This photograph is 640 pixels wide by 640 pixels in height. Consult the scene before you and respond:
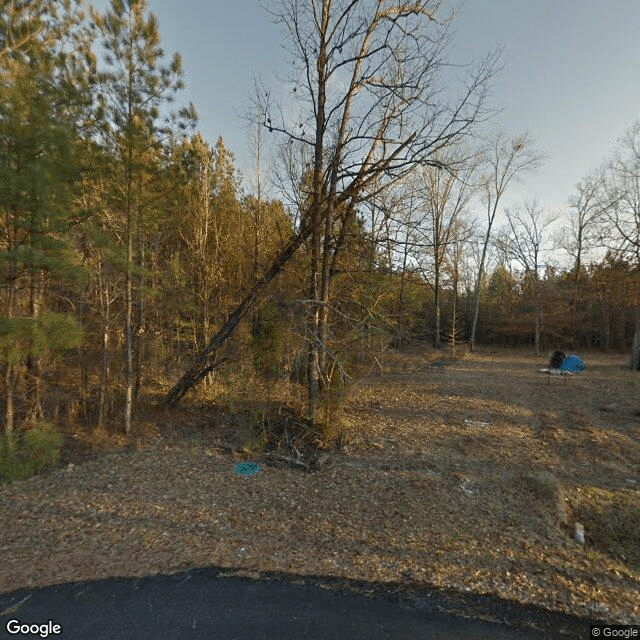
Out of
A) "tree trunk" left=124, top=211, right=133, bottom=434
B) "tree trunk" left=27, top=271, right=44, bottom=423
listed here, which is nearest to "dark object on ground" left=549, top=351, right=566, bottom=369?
"tree trunk" left=124, top=211, right=133, bottom=434

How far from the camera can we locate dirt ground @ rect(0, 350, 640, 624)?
3.16 m

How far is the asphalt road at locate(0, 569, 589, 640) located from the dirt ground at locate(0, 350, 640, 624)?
160 millimetres

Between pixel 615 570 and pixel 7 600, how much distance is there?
5.03 metres

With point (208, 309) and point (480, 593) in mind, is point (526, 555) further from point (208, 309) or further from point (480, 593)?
point (208, 309)

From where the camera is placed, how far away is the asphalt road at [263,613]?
2512mm

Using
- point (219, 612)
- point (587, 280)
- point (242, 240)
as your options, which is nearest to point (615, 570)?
point (219, 612)
